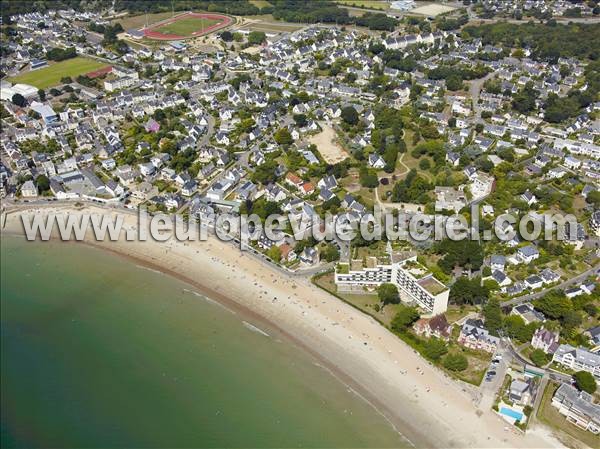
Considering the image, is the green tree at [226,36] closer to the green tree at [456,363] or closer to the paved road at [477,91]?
the paved road at [477,91]

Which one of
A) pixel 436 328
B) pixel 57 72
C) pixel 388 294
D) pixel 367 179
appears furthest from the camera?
pixel 57 72

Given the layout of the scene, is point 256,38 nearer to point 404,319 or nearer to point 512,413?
point 404,319

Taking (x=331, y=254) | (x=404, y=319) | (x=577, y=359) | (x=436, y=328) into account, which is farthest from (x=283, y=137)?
(x=577, y=359)

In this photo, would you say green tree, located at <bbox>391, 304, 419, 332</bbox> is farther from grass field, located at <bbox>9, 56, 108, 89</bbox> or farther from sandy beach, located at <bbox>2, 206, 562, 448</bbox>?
grass field, located at <bbox>9, 56, 108, 89</bbox>

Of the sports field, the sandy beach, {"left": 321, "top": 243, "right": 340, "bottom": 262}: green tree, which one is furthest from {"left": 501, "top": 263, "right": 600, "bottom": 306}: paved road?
the sports field

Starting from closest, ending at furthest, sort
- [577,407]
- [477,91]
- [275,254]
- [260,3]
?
[577,407] → [275,254] → [477,91] → [260,3]

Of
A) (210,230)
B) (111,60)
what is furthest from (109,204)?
(111,60)

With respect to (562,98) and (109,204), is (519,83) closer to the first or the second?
(562,98)

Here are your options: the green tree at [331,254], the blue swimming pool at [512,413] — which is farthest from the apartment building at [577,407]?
the green tree at [331,254]
